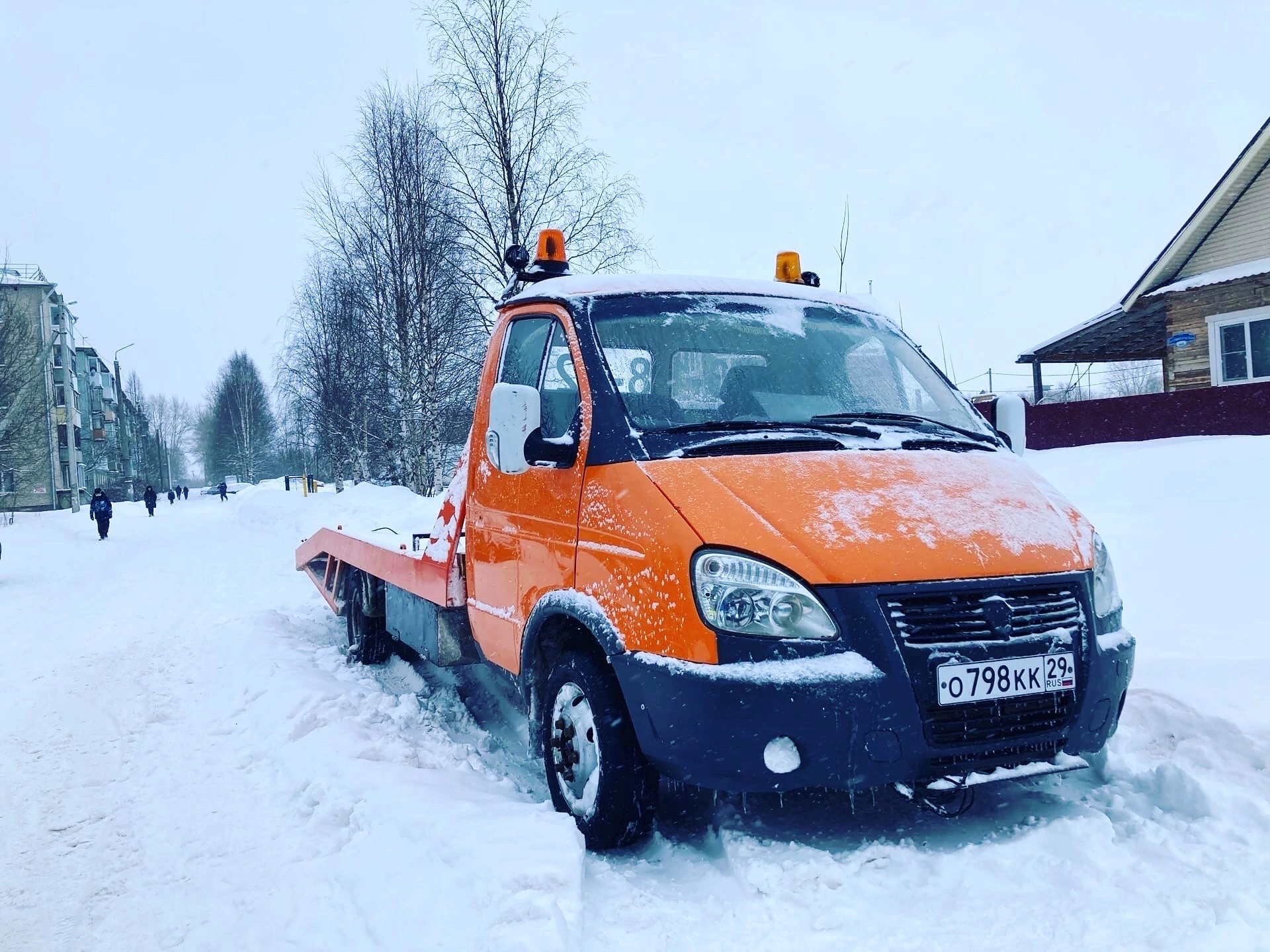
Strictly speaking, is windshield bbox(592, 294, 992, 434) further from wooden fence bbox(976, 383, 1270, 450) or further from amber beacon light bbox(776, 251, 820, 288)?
wooden fence bbox(976, 383, 1270, 450)

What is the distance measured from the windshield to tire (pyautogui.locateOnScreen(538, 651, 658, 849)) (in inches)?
36.7

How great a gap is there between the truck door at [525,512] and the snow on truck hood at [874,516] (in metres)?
0.52

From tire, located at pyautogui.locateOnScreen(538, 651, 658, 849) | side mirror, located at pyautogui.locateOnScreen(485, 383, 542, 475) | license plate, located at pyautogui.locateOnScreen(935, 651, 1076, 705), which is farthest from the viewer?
side mirror, located at pyautogui.locateOnScreen(485, 383, 542, 475)

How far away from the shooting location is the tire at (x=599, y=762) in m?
3.21

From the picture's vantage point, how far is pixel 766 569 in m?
2.89

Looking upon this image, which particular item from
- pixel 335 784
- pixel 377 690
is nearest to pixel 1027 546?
pixel 335 784

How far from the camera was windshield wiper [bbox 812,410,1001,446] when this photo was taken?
371 cm

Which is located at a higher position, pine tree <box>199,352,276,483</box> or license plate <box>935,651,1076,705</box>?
pine tree <box>199,352,276,483</box>

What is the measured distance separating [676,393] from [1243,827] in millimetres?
2372

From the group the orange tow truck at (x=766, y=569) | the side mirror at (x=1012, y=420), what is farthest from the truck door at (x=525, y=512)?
the side mirror at (x=1012, y=420)

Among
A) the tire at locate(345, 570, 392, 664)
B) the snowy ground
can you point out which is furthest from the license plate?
the tire at locate(345, 570, 392, 664)

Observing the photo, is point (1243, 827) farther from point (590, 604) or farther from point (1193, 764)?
point (590, 604)

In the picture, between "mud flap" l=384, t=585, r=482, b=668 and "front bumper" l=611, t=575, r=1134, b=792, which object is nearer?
"front bumper" l=611, t=575, r=1134, b=792

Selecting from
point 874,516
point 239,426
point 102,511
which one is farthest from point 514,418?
point 239,426
